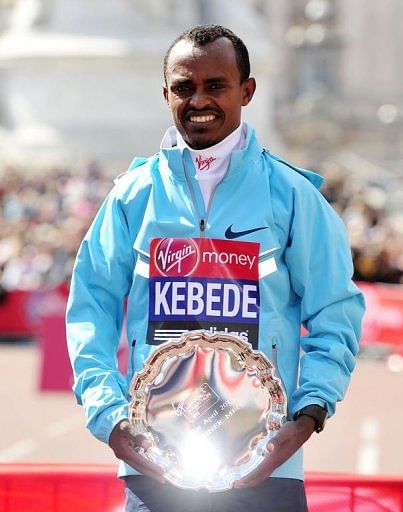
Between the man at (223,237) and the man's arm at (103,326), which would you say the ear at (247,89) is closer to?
the man at (223,237)

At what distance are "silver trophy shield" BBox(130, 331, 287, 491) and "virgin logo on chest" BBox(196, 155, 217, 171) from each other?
1.57 feet

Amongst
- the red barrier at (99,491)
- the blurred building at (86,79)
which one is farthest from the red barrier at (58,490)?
the blurred building at (86,79)

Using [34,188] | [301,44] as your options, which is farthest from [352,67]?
[34,188]

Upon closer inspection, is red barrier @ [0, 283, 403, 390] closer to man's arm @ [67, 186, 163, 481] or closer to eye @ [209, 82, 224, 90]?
man's arm @ [67, 186, 163, 481]

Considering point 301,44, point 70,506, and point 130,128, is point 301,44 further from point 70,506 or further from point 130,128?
point 70,506

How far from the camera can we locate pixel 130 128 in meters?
36.0

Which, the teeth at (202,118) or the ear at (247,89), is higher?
the ear at (247,89)

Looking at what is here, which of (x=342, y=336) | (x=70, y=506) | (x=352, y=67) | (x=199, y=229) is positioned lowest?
(x=352, y=67)

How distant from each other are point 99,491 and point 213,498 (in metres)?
1.63

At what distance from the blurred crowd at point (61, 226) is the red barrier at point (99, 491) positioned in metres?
15.5

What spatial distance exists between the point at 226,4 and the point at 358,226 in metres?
17.1

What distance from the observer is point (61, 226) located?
25.4m

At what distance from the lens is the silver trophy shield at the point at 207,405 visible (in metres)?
4.07

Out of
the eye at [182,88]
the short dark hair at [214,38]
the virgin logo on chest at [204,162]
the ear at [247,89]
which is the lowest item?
the virgin logo on chest at [204,162]
